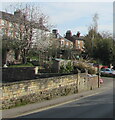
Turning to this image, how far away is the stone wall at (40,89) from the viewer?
15.7m

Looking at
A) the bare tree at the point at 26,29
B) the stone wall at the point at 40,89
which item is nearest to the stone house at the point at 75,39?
the bare tree at the point at 26,29

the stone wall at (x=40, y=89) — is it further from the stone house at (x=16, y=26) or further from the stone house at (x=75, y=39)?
the stone house at (x=75, y=39)

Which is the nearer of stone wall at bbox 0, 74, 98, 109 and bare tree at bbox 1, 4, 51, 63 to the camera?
stone wall at bbox 0, 74, 98, 109

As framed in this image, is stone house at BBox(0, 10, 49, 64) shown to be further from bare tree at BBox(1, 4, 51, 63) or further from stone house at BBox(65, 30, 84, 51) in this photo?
stone house at BBox(65, 30, 84, 51)

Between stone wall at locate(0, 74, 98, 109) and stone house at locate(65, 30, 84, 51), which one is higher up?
stone house at locate(65, 30, 84, 51)

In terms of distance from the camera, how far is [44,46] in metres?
45.5

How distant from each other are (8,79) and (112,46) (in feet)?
86.6

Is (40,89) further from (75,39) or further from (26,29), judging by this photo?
(75,39)

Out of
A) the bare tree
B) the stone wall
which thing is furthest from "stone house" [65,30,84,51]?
the stone wall

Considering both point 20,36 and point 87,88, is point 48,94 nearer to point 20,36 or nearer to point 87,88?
point 87,88

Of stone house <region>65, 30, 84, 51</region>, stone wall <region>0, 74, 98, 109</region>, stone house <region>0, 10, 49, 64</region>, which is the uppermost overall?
stone house <region>65, 30, 84, 51</region>

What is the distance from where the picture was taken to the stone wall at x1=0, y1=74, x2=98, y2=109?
51.6ft

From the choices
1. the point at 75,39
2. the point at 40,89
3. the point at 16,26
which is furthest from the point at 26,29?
the point at 75,39

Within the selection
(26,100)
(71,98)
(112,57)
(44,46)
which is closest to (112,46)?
(112,57)
